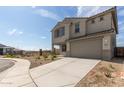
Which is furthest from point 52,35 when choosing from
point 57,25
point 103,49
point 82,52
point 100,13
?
point 103,49

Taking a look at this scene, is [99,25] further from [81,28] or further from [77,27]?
[77,27]

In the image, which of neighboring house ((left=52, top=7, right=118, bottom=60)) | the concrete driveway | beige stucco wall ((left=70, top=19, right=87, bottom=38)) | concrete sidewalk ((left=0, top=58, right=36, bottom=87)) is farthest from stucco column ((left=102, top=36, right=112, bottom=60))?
concrete sidewalk ((left=0, top=58, right=36, bottom=87))

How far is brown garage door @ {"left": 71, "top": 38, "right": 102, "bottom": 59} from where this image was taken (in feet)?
43.0

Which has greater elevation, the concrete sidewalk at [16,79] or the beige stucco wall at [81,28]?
the beige stucco wall at [81,28]

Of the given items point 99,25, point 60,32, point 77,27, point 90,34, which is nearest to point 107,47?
point 90,34

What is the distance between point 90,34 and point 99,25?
1.37m

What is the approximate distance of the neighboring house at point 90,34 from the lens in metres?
12.5

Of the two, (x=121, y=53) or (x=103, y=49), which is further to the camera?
(x=121, y=53)

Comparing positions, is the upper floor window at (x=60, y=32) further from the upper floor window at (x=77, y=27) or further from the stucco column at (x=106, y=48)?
the stucco column at (x=106, y=48)

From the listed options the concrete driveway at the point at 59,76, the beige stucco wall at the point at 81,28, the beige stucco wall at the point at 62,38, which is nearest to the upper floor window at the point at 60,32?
the beige stucco wall at the point at 62,38
